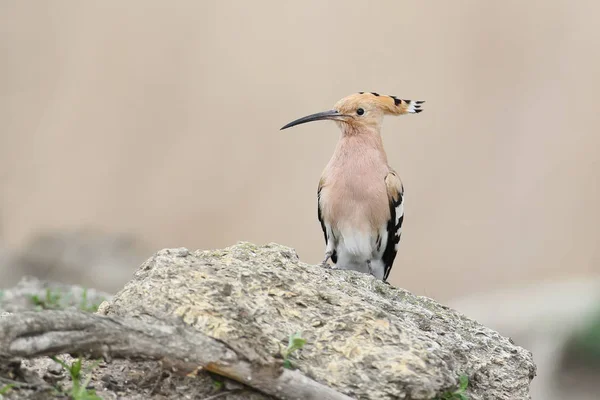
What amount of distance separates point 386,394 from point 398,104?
1.90m

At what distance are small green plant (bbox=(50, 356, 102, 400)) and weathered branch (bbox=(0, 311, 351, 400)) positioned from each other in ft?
0.26

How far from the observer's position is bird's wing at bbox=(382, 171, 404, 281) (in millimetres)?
3609

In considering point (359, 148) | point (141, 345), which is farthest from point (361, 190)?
point (141, 345)

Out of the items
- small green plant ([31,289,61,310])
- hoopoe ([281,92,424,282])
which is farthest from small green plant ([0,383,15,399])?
small green plant ([31,289,61,310])

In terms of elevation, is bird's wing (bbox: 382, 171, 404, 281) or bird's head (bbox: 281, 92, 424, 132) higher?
bird's head (bbox: 281, 92, 424, 132)

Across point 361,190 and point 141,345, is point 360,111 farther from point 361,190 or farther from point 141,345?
point 141,345

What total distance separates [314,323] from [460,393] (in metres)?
0.43

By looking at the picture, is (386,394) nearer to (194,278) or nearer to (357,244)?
(194,278)

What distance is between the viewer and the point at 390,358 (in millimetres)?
2084

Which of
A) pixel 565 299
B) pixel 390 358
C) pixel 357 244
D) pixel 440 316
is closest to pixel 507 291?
pixel 565 299

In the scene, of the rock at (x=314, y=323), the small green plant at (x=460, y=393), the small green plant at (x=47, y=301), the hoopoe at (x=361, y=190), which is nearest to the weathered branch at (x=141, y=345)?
the rock at (x=314, y=323)

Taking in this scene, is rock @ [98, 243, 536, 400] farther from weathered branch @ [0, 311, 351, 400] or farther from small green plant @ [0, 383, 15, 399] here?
small green plant @ [0, 383, 15, 399]

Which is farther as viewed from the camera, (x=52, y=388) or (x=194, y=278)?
(x=194, y=278)

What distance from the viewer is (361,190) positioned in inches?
140
